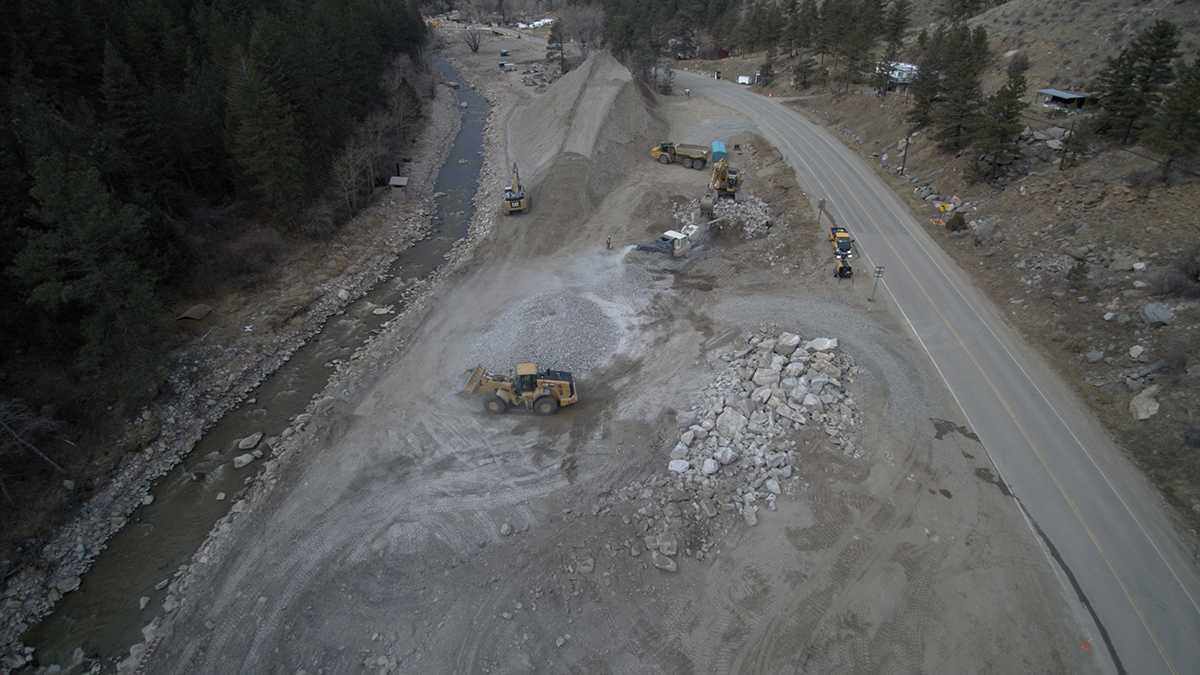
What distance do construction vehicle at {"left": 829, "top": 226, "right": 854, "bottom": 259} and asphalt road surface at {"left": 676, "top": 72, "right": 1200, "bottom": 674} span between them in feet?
3.18

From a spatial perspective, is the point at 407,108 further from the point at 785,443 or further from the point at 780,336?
the point at 785,443

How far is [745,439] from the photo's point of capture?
21.3 m

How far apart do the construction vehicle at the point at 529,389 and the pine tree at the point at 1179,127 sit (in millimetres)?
30972

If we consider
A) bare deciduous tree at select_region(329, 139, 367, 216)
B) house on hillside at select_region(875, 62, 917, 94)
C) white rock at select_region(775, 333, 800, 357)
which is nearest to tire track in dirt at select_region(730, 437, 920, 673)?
white rock at select_region(775, 333, 800, 357)

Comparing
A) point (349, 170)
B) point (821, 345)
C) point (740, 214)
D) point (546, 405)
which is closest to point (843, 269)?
point (821, 345)

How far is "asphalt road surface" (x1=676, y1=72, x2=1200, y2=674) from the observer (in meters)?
15.6

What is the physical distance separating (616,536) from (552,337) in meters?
11.9

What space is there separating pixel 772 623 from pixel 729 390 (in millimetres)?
9429

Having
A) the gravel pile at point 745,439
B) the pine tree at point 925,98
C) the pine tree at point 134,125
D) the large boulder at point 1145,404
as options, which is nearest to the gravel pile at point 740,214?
the gravel pile at point 745,439

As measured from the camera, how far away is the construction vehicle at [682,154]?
4719cm

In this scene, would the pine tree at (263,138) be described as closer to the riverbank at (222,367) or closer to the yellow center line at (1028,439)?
the riverbank at (222,367)

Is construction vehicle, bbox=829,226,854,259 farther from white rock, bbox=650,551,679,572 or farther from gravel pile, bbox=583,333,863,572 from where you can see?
white rock, bbox=650,551,679,572

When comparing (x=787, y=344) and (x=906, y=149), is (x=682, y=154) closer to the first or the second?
(x=906, y=149)

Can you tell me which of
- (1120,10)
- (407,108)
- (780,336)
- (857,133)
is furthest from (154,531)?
(1120,10)
